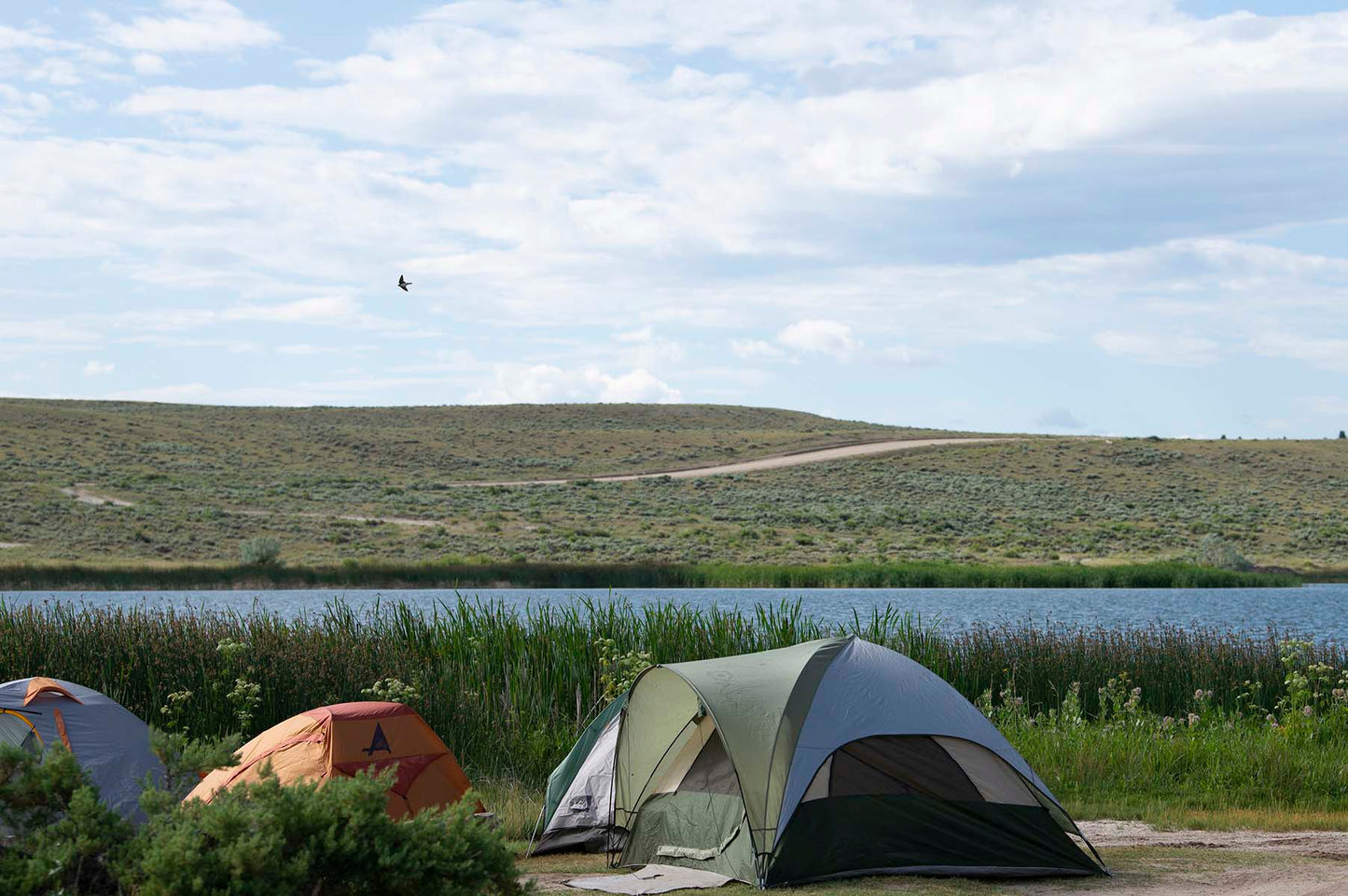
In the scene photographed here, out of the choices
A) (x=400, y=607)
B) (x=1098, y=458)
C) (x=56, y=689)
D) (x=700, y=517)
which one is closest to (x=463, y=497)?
(x=700, y=517)

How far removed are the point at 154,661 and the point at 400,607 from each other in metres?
3.16

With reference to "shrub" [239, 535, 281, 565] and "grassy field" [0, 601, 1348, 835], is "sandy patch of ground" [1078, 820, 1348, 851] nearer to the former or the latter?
"grassy field" [0, 601, 1348, 835]

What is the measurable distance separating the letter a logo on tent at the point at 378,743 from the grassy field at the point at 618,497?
37.3m

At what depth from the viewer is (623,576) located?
43.2 meters

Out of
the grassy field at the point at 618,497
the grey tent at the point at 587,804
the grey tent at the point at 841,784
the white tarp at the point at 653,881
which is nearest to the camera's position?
the white tarp at the point at 653,881

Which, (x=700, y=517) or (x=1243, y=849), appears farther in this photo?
(x=700, y=517)

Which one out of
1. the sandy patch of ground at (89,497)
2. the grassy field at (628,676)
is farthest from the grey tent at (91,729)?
the sandy patch of ground at (89,497)

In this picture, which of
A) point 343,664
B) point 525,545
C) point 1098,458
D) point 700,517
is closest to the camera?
point 343,664

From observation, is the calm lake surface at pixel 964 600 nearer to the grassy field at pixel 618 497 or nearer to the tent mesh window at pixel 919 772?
the grassy field at pixel 618 497

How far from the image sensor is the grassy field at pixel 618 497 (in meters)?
52.3

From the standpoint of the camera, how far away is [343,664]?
1474cm

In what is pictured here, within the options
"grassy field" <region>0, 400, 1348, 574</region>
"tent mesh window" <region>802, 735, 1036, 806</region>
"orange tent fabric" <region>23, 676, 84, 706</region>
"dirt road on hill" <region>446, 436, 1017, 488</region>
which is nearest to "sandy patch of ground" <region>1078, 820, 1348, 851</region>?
"tent mesh window" <region>802, 735, 1036, 806</region>

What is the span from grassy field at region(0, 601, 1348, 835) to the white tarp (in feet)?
7.03

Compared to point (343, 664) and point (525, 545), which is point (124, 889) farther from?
point (525, 545)
